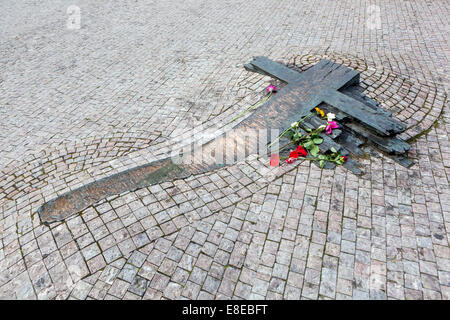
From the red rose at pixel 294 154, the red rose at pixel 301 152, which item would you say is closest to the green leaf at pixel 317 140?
the red rose at pixel 301 152

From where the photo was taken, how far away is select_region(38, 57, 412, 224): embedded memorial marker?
4348mm

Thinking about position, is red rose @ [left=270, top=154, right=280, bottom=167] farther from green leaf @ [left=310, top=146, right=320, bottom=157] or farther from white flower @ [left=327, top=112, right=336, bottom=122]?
white flower @ [left=327, top=112, right=336, bottom=122]

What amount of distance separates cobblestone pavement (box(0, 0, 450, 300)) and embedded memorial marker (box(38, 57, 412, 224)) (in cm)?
22

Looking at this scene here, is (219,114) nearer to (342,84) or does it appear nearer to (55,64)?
(342,84)

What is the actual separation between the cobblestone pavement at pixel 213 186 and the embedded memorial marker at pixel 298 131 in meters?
0.22

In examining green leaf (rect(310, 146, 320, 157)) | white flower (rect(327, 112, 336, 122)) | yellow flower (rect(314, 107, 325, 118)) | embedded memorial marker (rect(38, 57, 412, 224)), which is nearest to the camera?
embedded memorial marker (rect(38, 57, 412, 224))

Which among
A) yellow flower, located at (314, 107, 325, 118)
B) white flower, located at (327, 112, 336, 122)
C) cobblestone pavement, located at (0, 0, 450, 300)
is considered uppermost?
white flower, located at (327, 112, 336, 122)

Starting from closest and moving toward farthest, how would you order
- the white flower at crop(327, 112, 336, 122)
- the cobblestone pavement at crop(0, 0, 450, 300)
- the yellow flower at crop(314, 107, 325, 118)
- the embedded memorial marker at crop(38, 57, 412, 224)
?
the cobblestone pavement at crop(0, 0, 450, 300)
the embedded memorial marker at crop(38, 57, 412, 224)
the white flower at crop(327, 112, 336, 122)
the yellow flower at crop(314, 107, 325, 118)

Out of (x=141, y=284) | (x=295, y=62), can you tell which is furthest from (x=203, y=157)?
(x=295, y=62)

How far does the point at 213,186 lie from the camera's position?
171 inches

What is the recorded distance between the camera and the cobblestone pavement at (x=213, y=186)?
331cm

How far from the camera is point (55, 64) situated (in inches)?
327

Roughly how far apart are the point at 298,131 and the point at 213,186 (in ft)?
5.71

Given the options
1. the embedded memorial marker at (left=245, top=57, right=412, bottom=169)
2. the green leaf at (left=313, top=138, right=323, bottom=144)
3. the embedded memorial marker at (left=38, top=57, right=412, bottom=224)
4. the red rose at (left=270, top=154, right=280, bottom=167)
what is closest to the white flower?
the embedded memorial marker at (left=38, top=57, right=412, bottom=224)
